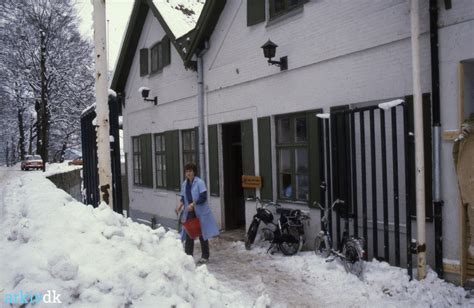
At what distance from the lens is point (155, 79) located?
519 inches

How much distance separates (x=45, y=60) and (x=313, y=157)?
85.9 ft

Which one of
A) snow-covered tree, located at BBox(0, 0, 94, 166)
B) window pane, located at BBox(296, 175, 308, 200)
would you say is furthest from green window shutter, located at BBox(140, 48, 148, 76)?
snow-covered tree, located at BBox(0, 0, 94, 166)

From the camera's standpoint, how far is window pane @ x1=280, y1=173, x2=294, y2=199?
8.16 metres

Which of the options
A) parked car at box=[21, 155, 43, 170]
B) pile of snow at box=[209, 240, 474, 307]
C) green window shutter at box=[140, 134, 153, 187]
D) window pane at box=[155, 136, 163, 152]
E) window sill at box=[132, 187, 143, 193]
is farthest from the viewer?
parked car at box=[21, 155, 43, 170]

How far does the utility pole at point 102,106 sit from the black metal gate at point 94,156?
94 cm

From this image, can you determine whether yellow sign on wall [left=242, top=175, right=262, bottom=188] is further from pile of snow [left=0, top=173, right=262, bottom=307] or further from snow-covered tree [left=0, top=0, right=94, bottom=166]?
snow-covered tree [left=0, top=0, right=94, bottom=166]

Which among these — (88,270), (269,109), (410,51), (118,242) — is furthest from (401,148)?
(88,270)

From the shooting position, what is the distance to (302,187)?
788 cm

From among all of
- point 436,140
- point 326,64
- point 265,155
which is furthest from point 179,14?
point 436,140

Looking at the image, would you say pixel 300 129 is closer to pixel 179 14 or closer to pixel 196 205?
pixel 196 205

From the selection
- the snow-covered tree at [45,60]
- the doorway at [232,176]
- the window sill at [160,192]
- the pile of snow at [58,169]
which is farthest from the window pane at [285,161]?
the snow-covered tree at [45,60]

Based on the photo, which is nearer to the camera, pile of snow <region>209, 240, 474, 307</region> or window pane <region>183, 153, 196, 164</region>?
pile of snow <region>209, 240, 474, 307</region>

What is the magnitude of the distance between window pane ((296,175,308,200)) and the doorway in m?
2.55

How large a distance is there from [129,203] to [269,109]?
8.44 meters
